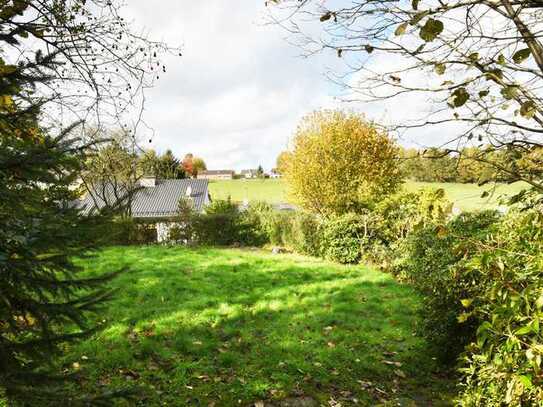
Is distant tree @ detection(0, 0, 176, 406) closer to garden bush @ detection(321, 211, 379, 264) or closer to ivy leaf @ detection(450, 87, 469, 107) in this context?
ivy leaf @ detection(450, 87, 469, 107)

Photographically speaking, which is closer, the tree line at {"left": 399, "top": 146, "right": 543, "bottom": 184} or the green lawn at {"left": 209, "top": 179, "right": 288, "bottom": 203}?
the tree line at {"left": 399, "top": 146, "right": 543, "bottom": 184}

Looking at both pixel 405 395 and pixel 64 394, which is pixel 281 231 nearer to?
pixel 405 395

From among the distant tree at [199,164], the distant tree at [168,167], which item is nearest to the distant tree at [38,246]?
the distant tree at [168,167]

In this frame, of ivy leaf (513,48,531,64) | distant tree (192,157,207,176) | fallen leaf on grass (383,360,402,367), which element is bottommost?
fallen leaf on grass (383,360,402,367)

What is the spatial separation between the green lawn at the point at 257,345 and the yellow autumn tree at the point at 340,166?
36.6ft

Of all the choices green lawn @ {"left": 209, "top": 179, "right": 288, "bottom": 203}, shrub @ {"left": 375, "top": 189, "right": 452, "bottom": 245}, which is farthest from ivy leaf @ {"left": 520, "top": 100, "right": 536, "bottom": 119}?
green lawn @ {"left": 209, "top": 179, "right": 288, "bottom": 203}

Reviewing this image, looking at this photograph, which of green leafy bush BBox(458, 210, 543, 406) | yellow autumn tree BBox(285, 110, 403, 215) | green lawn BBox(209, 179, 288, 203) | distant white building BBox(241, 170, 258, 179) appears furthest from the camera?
distant white building BBox(241, 170, 258, 179)

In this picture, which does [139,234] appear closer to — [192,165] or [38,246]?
[38,246]

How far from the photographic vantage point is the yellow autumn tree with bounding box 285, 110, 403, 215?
71.8ft

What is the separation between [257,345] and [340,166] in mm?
16487

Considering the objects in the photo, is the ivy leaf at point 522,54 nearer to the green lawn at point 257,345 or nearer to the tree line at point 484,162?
the tree line at point 484,162

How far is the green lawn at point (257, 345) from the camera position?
5.34m

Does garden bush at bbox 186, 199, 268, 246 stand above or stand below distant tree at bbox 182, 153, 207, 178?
below

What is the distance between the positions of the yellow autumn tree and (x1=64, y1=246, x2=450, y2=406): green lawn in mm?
11142
